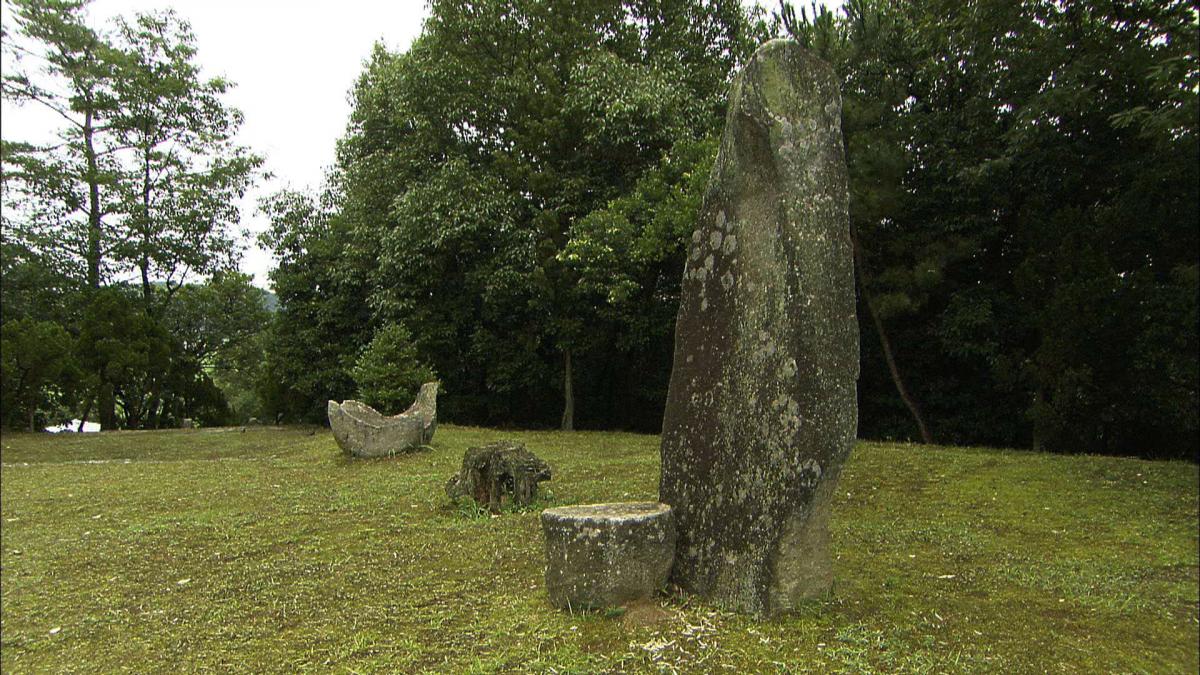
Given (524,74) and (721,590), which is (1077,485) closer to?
(721,590)

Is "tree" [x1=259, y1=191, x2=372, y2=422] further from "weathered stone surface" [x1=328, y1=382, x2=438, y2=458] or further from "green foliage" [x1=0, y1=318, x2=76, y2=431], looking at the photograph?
"weathered stone surface" [x1=328, y1=382, x2=438, y2=458]

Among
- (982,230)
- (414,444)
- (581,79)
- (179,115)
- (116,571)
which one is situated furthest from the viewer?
(179,115)

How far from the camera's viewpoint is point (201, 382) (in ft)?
73.6

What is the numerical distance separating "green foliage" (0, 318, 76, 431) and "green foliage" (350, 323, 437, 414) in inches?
243

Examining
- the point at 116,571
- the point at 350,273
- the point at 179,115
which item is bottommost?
the point at 116,571

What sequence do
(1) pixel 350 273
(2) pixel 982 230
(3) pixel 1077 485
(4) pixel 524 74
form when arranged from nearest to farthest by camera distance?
(3) pixel 1077 485 → (2) pixel 982 230 → (4) pixel 524 74 → (1) pixel 350 273

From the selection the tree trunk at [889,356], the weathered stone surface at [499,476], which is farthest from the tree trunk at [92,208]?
the tree trunk at [889,356]

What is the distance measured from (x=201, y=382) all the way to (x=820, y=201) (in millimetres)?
22861

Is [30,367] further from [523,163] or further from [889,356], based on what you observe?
[889,356]

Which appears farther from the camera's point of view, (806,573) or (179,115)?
(179,115)

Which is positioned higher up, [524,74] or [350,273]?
[524,74]

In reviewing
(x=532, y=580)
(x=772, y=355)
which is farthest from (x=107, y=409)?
(x=772, y=355)

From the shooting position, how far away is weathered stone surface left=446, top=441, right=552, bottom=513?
287 inches

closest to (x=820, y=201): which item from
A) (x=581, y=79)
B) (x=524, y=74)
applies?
(x=581, y=79)
